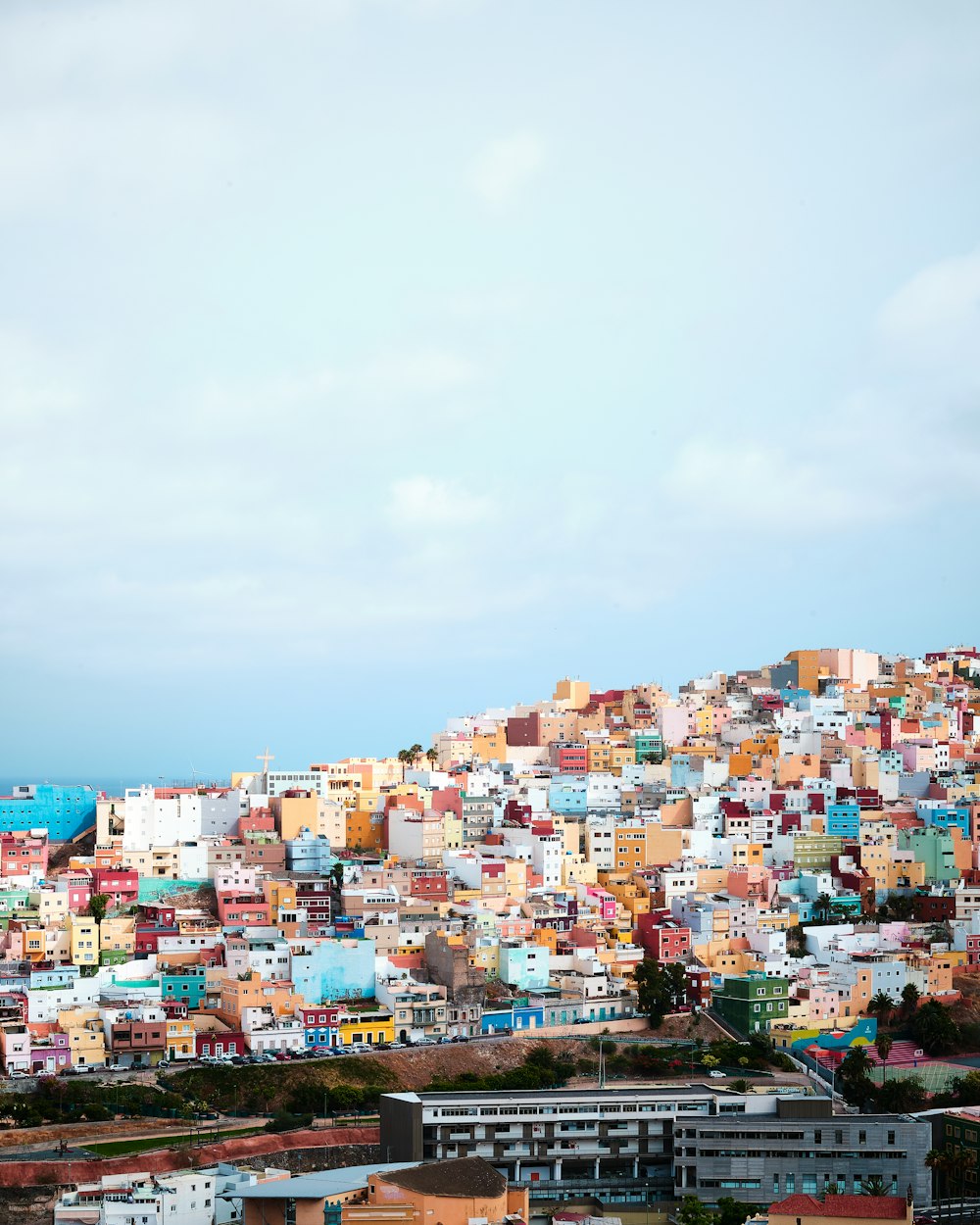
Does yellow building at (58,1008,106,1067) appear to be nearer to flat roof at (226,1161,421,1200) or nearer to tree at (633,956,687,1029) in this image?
flat roof at (226,1161,421,1200)

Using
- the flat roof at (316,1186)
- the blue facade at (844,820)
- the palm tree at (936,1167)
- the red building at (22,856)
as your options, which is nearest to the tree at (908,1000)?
the blue facade at (844,820)

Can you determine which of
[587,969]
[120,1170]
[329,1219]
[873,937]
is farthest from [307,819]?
[329,1219]

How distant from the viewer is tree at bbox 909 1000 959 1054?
28.2m

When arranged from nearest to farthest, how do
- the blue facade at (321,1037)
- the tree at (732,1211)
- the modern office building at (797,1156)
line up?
the tree at (732,1211) < the modern office building at (797,1156) < the blue facade at (321,1037)

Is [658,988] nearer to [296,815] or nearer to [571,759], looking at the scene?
[296,815]

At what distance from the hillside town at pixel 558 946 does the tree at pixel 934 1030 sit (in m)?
0.06

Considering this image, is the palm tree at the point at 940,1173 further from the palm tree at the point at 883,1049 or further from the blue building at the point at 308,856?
the blue building at the point at 308,856

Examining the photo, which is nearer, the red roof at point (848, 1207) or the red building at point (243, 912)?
the red roof at point (848, 1207)

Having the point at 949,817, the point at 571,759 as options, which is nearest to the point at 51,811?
the point at 571,759

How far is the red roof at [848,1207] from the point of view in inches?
749

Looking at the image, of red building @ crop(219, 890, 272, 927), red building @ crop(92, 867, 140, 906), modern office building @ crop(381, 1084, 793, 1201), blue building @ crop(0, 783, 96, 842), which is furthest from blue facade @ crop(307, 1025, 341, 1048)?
blue building @ crop(0, 783, 96, 842)

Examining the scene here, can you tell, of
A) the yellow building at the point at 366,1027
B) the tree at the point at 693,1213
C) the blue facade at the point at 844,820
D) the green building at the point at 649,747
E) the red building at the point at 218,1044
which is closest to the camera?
the tree at the point at 693,1213

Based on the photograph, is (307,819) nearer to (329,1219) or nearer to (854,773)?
(854,773)

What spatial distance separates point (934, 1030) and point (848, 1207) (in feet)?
31.1
